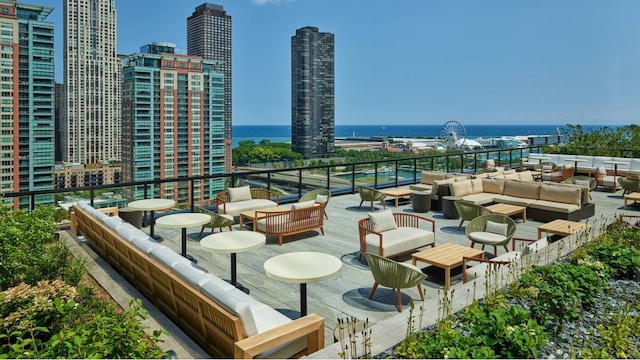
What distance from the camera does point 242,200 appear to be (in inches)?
353

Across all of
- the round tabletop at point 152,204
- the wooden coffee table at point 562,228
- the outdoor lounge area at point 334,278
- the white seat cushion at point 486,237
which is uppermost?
the round tabletop at point 152,204

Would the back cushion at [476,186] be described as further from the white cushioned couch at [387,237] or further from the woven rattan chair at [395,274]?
the woven rattan chair at [395,274]

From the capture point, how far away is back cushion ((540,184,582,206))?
28.7 feet

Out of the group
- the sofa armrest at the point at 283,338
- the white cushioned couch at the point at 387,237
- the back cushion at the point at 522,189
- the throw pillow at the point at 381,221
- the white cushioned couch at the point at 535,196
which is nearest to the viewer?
the sofa armrest at the point at 283,338

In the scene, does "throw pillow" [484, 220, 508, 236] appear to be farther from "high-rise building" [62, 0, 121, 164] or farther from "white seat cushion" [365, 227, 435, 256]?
"high-rise building" [62, 0, 121, 164]

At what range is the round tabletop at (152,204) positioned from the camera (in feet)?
23.5

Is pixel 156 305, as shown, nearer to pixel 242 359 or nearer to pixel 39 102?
pixel 242 359

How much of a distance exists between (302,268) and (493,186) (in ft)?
23.8

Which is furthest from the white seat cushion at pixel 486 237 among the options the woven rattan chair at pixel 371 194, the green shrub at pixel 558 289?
the woven rattan chair at pixel 371 194

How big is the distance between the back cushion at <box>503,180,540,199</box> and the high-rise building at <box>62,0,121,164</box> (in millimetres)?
38918

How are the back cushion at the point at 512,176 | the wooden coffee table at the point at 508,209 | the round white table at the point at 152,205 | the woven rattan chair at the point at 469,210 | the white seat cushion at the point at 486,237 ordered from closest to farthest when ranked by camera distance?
the white seat cushion at the point at 486,237 → the round white table at the point at 152,205 → the woven rattan chair at the point at 469,210 → the wooden coffee table at the point at 508,209 → the back cushion at the point at 512,176

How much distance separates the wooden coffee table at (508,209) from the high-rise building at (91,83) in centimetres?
3934

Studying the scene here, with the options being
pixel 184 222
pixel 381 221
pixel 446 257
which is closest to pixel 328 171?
pixel 381 221

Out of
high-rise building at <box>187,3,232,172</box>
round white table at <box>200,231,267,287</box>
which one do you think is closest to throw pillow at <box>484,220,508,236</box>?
round white table at <box>200,231,267,287</box>
